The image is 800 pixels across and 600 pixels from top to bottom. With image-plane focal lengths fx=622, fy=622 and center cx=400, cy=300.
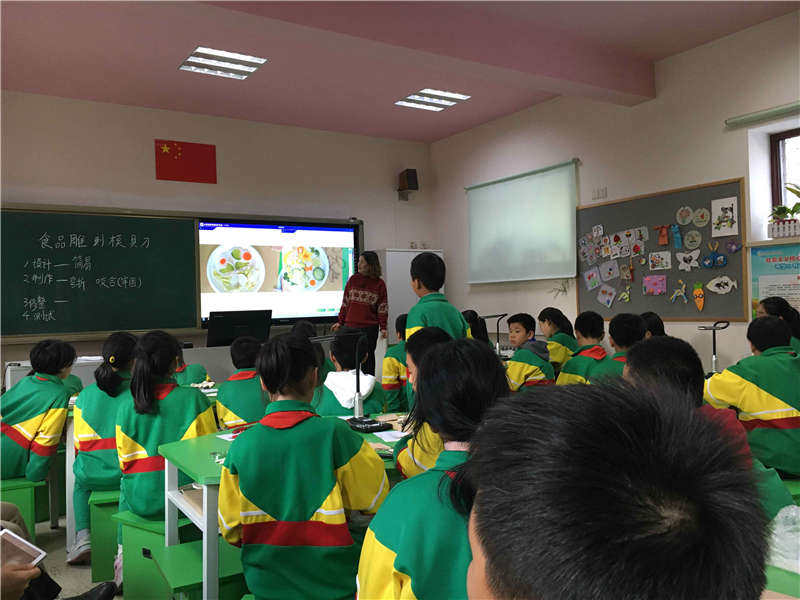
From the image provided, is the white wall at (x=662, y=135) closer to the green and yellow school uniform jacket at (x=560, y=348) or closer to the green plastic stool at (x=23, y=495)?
the green and yellow school uniform jacket at (x=560, y=348)

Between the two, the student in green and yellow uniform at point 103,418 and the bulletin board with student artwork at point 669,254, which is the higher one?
the bulletin board with student artwork at point 669,254

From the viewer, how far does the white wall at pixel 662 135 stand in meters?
4.28

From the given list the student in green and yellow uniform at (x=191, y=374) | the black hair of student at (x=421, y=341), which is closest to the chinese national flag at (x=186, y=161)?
the student in green and yellow uniform at (x=191, y=374)

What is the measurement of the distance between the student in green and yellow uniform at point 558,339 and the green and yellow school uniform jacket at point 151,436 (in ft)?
8.16

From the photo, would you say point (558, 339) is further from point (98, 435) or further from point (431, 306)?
point (98, 435)

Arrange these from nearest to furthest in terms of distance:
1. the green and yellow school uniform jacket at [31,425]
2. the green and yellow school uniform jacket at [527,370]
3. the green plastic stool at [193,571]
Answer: the green plastic stool at [193,571] < the green and yellow school uniform jacket at [31,425] < the green and yellow school uniform jacket at [527,370]

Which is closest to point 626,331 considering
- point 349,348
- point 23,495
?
point 349,348

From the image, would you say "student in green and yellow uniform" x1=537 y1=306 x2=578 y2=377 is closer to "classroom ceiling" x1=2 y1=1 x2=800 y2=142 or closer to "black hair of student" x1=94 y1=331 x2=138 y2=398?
"classroom ceiling" x1=2 y1=1 x2=800 y2=142

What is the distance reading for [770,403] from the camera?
2.39 metres

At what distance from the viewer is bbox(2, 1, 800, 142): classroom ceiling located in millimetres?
3771

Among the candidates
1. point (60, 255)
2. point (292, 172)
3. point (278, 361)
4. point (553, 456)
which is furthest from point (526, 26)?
point (553, 456)

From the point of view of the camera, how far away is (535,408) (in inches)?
16.5

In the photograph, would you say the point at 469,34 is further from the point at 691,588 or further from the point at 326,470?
the point at 691,588

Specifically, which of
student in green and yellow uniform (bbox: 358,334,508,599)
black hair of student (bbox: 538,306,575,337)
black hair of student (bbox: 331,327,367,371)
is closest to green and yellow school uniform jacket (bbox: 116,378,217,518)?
black hair of student (bbox: 331,327,367,371)
